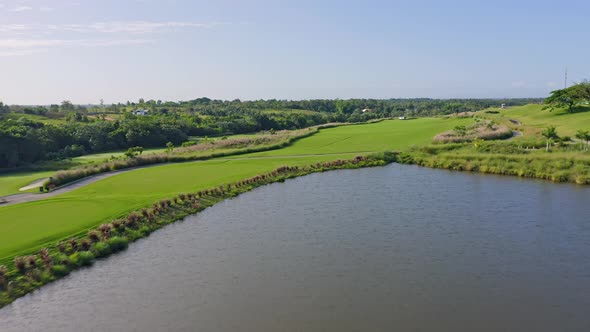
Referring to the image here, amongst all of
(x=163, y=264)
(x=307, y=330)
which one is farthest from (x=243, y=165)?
(x=307, y=330)

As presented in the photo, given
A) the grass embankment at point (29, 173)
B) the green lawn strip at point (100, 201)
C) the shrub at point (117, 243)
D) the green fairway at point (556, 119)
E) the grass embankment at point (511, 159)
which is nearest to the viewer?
the shrub at point (117, 243)

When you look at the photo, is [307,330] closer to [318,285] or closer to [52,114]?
[318,285]

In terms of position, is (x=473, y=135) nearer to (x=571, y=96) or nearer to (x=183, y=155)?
(x=571, y=96)

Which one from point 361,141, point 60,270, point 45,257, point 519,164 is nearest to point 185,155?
point 361,141

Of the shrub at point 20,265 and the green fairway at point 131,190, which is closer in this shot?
the shrub at point 20,265

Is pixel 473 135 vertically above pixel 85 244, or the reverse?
pixel 473 135

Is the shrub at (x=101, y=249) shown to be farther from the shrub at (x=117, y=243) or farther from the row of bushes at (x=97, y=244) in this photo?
the shrub at (x=117, y=243)

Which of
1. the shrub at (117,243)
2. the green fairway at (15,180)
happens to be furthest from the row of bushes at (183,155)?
the shrub at (117,243)
